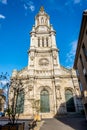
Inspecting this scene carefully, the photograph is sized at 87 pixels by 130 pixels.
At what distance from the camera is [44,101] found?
2880 centimetres

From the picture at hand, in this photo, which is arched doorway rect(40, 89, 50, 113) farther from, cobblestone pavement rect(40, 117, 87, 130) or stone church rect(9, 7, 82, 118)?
cobblestone pavement rect(40, 117, 87, 130)

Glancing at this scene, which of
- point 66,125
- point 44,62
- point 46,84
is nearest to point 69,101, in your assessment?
point 46,84

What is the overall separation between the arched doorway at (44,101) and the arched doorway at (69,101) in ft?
14.6

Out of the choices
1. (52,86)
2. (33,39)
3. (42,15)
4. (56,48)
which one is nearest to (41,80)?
(52,86)

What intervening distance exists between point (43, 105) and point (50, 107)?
172 cm

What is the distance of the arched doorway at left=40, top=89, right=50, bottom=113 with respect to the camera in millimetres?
27916

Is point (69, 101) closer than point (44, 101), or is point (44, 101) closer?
point (69, 101)

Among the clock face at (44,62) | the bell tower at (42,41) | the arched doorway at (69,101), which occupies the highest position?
Answer: the bell tower at (42,41)

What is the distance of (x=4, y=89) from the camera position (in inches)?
433

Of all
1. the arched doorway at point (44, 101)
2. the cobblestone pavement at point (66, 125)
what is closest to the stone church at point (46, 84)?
the arched doorway at point (44, 101)

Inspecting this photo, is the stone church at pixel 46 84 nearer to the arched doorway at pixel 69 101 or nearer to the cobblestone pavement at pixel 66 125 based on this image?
the arched doorway at pixel 69 101

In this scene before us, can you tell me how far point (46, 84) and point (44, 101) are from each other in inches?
161

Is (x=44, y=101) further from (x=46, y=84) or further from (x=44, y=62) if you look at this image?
(x=44, y=62)

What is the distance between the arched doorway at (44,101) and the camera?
27.9 m
